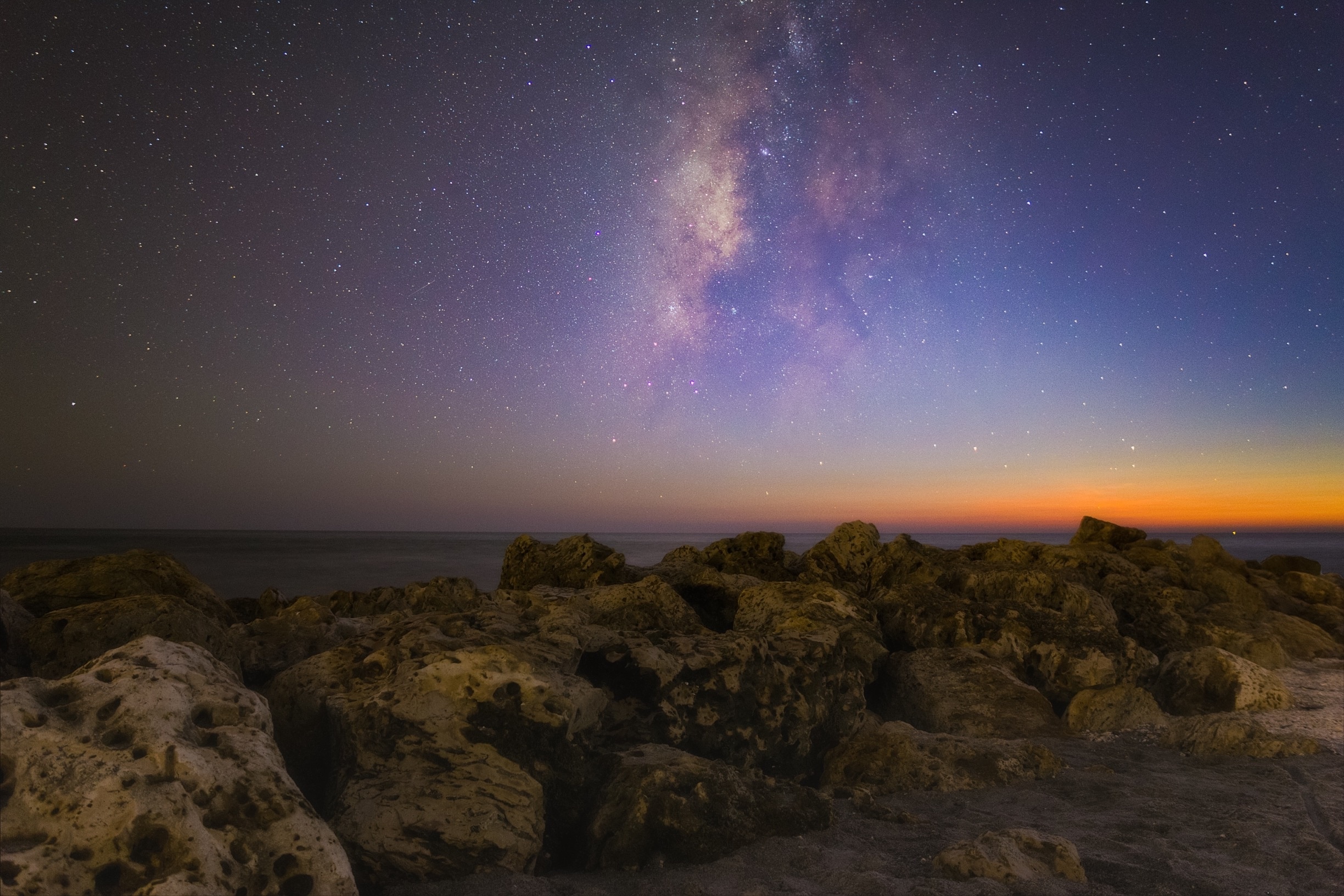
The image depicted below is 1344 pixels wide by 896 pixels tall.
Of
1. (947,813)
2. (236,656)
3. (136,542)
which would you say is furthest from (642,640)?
(136,542)

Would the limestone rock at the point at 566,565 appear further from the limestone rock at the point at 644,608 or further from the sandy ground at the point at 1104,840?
the sandy ground at the point at 1104,840

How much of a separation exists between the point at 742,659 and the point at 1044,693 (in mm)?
4189

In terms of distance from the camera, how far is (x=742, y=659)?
5.52m

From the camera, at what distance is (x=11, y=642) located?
4.51 m

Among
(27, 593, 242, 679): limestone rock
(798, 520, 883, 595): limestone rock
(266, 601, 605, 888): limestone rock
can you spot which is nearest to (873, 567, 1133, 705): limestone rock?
(798, 520, 883, 595): limestone rock

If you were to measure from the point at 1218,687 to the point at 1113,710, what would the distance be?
151 cm

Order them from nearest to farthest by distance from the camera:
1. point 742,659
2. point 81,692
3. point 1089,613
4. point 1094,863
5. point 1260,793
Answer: point 81,692 → point 1094,863 → point 1260,793 → point 742,659 → point 1089,613

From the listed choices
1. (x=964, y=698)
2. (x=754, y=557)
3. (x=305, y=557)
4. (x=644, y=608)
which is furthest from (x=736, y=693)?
(x=305, y=557)

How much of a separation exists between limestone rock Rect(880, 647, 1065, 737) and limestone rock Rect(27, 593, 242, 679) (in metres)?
5.80

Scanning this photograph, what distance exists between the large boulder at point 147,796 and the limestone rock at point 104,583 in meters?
3.31

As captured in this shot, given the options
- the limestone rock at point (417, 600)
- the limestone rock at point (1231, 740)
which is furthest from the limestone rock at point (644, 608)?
the limestone rock at point (1231, 740)

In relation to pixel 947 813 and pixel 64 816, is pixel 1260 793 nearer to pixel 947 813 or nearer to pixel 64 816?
pixel 947 813

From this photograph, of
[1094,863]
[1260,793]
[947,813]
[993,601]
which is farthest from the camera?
[993,601]

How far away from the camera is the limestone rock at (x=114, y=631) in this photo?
4625 millimetres
